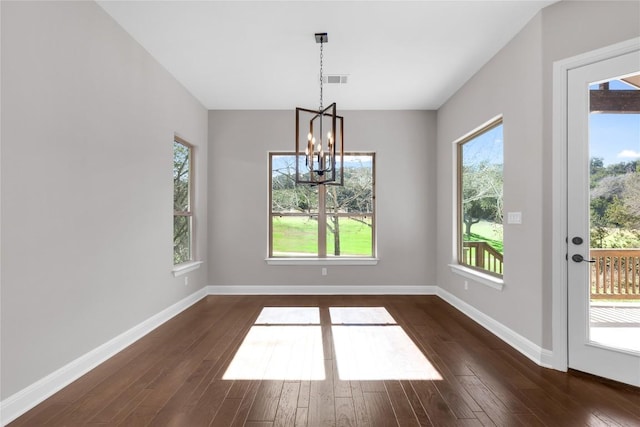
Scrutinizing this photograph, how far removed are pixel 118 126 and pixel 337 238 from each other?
349 cm

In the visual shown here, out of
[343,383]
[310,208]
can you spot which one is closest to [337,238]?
[310,208]

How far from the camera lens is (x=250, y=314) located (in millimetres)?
4242

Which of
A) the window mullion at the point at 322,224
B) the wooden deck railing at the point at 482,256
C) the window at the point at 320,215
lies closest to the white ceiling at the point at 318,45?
the window at the point at 320,215

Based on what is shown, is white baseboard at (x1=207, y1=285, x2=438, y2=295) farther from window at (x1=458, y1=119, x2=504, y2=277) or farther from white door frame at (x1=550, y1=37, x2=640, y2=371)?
white door frame at (x1=550, y1=37, x2=640, y2=371)

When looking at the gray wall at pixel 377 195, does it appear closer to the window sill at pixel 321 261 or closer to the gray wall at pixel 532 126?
the window sill at pixel 321 261

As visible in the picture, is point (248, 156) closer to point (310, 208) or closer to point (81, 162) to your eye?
point (310, 208)

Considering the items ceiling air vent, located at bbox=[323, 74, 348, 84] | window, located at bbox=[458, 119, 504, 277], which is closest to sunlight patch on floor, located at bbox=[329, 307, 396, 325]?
window, located at bbox=[458, 119, 504, 277]

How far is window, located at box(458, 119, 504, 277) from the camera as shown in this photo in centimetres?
376

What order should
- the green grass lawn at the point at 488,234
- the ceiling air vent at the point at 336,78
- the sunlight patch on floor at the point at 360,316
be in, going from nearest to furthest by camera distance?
1. the green grass lawn at the point at 488,234
2. the sunlight patch on floor at the point at 360,316
3. the ceiling air vent at the point at 336,78


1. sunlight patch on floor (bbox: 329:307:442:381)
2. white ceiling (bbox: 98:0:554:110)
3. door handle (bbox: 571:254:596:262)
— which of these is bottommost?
sunlight patch on floor (bbox: 329:307:442:381)

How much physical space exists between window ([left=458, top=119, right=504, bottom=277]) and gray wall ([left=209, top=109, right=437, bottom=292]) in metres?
0.75

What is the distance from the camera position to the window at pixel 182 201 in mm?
4477

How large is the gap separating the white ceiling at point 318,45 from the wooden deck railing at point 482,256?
2.11 meters

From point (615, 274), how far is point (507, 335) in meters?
1.12
